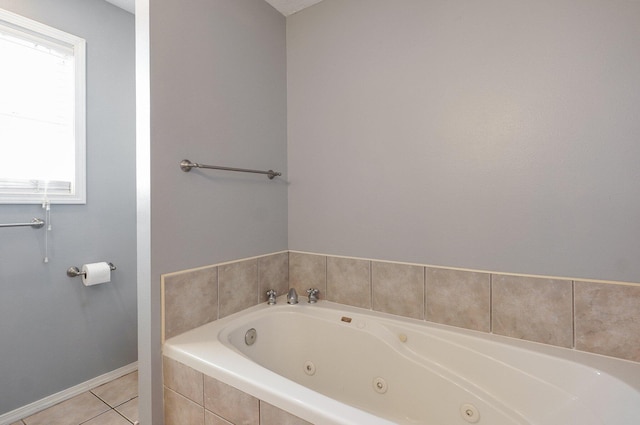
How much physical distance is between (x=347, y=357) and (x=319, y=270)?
509mm

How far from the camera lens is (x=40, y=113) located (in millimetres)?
1740

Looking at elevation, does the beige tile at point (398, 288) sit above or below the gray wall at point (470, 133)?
below

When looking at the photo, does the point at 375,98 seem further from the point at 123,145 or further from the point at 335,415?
the point at 123,145

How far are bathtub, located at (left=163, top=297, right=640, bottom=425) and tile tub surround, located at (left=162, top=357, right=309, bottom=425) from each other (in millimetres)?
33

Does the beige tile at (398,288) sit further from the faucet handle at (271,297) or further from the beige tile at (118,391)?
the beige tile at (118,391)

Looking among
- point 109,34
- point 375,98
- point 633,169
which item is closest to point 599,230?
point 633,169

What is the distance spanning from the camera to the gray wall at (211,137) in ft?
4.14

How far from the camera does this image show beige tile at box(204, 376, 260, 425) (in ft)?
3.21

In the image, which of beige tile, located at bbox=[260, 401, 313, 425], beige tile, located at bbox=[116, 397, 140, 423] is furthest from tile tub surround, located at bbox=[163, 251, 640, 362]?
beige tile, located at bbox=[116, 397, 140, 423]

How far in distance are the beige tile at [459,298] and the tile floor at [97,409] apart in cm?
168

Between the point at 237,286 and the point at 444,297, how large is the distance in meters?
1.04

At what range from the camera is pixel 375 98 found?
5.27 feet

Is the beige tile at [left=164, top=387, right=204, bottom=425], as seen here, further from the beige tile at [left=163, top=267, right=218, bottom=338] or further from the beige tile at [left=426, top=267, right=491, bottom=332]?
the beige tile at [left=426, top=267, right=491, bottom=332]

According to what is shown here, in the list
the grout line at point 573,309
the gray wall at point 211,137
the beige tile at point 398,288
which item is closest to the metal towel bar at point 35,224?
the gray wall at point 211,137
